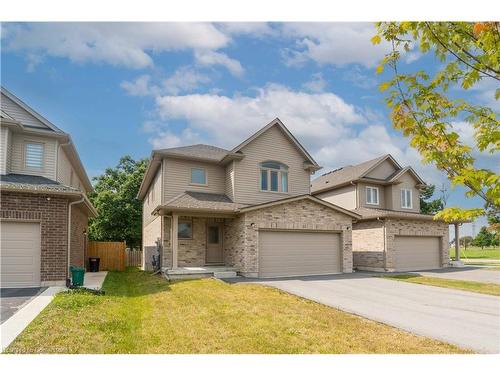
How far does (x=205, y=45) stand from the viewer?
7266 mm

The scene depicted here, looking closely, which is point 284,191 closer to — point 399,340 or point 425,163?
point 399,340

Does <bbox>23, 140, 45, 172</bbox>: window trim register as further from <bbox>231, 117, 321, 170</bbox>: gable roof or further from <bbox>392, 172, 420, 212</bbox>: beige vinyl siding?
<bbox>392, 172, 420, 212</bbox>: beige vinyl siding

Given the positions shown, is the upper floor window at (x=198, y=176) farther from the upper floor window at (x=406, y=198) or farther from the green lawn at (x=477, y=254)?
the green lawn at (x=477, y=254)

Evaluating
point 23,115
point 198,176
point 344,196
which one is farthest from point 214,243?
point 344,196

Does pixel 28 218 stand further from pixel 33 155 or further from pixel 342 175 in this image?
pixel 342 175

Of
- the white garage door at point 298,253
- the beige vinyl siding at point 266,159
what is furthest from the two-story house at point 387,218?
the beige vinyl siding at point 266,159

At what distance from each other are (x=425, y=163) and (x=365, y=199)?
783 inches

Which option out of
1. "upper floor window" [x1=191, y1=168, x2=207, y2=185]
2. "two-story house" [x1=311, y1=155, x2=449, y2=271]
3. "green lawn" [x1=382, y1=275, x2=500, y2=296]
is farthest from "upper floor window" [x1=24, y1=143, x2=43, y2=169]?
"green lawn" [x1=382, y1=275, x2=500, y2=296]

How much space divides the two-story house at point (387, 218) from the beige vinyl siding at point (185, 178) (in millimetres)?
7591

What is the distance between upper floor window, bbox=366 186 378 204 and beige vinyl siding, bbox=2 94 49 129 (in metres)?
18.2

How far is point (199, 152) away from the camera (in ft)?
63.4

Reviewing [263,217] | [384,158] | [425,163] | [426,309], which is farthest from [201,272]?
[384,158]

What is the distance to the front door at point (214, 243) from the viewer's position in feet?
57.8

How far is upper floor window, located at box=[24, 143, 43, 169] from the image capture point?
44.5ft
